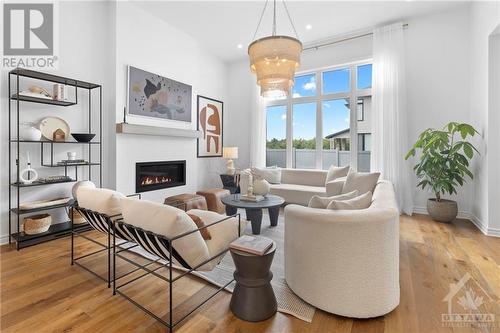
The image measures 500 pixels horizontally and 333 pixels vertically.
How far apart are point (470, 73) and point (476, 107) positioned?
667 millimetres

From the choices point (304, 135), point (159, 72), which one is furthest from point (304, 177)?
point (159, 72)

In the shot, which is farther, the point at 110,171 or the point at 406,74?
the point at 406,74

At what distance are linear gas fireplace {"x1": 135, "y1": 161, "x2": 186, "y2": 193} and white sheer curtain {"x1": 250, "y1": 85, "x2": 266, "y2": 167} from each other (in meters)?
1.81

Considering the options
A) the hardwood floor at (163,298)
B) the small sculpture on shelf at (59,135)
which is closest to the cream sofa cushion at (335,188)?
the hardwood floor at (163,298)

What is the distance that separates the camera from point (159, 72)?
4.54 metres

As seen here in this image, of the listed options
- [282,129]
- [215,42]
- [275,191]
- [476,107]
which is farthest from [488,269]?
[215,42]

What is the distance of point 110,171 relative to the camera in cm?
394

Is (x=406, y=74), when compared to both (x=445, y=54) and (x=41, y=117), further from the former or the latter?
(x=41, y=117)

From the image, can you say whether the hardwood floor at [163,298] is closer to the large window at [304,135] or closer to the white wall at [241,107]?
the large window at [304,135]

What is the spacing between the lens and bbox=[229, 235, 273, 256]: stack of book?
1.64 metres

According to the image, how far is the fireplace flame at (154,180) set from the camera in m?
4.38

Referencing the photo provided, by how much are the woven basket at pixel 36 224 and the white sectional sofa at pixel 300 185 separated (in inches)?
119

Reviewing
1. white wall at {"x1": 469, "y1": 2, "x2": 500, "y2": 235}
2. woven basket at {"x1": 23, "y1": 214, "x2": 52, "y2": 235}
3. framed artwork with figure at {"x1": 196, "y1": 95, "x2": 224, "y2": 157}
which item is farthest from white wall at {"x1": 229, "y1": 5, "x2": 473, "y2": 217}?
woven basket at {"x1": 23, "y1": 214, "x2": 52, "y2": 235}

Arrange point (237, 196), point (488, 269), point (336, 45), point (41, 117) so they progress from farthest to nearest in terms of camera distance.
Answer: point (336, 45), point (237, 196), point (41, 117), point (488, 269)
